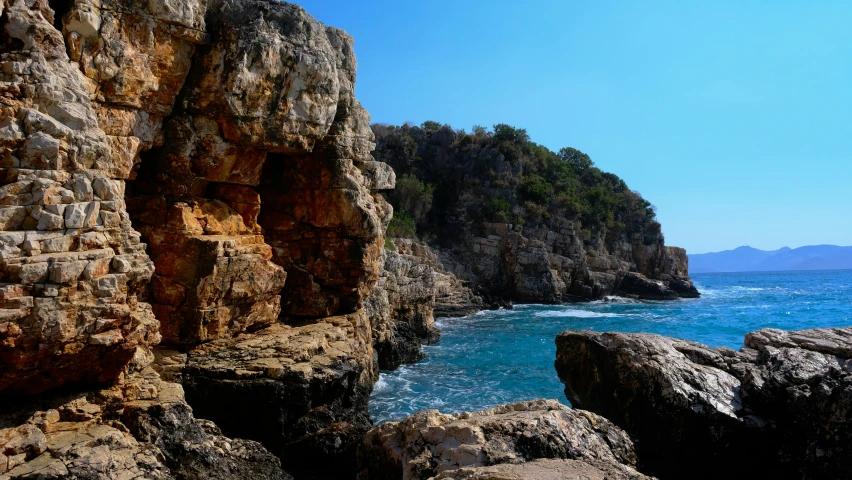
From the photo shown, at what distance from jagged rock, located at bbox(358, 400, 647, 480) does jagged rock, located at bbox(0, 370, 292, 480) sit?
2364mm

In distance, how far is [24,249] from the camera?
23.1 ft

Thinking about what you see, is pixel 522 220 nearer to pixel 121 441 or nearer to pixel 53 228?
pixel 121 441

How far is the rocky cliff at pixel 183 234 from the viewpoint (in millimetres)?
7320

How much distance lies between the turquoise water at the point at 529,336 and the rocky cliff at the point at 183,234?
199 cm

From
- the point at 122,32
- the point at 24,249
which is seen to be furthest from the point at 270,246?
the point at 24,249

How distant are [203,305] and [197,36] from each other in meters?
5.39

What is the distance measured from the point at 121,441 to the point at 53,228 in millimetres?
3076

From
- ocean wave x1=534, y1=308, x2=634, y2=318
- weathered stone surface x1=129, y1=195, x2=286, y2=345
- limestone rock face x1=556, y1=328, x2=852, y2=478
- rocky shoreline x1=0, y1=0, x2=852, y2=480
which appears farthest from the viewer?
ocean wave x1=534, y1=308, x2=634, y2=318

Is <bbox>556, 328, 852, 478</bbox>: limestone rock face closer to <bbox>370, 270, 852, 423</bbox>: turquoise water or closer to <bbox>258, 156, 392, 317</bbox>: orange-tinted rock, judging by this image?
<bbox>370, 270, 852, 423</bbox>: turquoise water

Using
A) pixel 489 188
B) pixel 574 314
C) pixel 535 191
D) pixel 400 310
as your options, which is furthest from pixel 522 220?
pixel 400 310

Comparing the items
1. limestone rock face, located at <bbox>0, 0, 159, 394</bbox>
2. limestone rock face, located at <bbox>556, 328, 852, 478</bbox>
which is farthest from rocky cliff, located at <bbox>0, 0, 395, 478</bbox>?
limestone rock face, located at <bbox>556, 328, 852, 478</bbox>

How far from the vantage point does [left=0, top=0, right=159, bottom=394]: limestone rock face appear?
23.2ft

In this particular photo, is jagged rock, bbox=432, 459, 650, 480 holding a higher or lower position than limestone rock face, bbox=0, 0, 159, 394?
lower

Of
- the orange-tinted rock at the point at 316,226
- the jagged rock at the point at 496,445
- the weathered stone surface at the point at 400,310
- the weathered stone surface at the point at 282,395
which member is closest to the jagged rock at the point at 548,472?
the jagged rock at the point at 496,445
